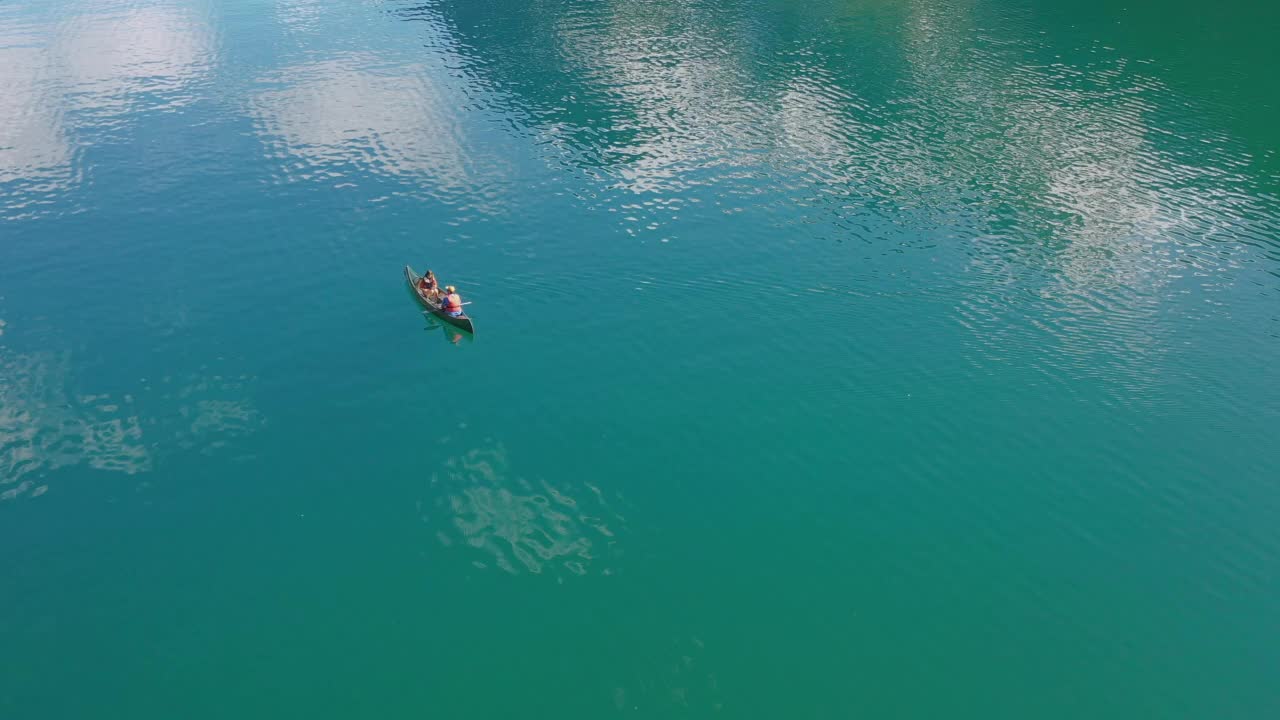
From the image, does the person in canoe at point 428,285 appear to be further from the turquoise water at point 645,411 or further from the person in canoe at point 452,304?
the turquoise water at point 645,411

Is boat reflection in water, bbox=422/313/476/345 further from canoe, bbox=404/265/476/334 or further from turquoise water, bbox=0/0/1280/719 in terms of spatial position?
turquoise water, bbox=0/0/1280/719

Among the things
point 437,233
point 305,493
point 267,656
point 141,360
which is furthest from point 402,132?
point 267,656

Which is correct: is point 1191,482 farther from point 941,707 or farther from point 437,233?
point 437,233

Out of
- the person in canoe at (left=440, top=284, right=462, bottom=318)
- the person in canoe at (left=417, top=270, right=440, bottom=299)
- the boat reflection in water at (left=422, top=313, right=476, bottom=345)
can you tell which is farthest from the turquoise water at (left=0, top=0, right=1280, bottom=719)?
the person in canoe at (left=417, top=270, right=440, bottom=299)

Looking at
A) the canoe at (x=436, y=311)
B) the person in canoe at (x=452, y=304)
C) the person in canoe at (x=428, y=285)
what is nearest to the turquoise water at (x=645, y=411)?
the canoe at (x=436, y=311)

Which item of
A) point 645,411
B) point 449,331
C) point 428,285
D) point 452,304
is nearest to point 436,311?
point 449,331
